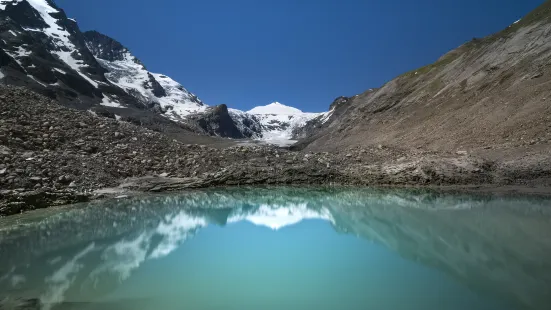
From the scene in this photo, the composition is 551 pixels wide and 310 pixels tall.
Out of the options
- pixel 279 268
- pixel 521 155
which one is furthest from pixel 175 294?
pixel 521 155

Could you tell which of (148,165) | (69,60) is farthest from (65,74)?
(148,165)

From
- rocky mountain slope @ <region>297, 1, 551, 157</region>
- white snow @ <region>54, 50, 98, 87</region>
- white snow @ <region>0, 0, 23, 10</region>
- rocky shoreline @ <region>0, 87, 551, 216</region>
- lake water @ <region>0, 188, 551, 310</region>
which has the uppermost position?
white snow @ <region>0, 0, 23, 10</region>

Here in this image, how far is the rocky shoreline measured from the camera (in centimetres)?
1836

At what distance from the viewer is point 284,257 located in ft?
29.3

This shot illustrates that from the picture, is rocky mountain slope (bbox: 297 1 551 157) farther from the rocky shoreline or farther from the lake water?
the lake water

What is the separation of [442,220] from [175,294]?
9.97m

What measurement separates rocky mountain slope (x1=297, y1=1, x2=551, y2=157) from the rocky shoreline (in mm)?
3416

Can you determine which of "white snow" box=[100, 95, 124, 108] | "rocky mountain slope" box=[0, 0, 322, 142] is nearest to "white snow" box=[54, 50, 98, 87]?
"rocky mountain slope" box=[0, 0, 322, 142]

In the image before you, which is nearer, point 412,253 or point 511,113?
point 412,253

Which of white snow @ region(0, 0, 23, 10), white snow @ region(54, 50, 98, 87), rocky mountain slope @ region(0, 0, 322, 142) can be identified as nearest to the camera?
rocky mountain slope @ region(0, 0, 322, 142)

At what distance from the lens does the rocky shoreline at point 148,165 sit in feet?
60.2

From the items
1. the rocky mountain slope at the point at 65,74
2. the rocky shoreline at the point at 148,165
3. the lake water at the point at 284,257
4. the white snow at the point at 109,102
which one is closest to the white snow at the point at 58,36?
the rocky mountain slope at the point at 65,74

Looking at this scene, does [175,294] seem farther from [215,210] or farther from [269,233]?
[215,210]

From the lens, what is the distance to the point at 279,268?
8.00 m
